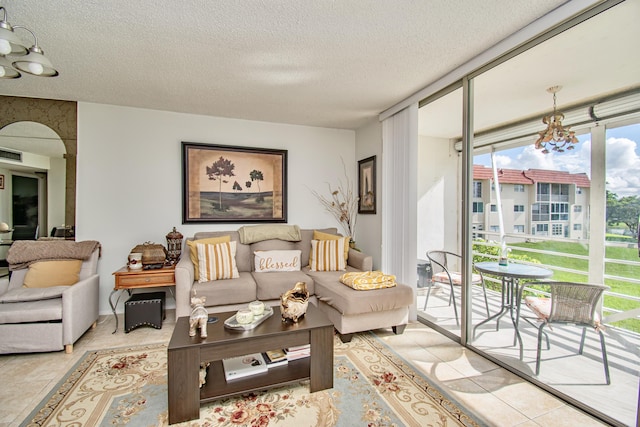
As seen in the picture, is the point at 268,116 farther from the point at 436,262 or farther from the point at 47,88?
the point at 436,262

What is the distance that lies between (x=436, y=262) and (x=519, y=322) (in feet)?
4.15

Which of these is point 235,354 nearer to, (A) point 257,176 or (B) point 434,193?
(A) point 257,176

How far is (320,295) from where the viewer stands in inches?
127

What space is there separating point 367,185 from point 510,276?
88.5 inches

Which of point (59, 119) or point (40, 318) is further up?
point (59, 119)

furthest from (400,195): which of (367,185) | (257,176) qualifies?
(257,176)

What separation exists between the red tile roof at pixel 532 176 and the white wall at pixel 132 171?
2.72 meters

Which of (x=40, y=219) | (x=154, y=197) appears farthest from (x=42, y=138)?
(x=154, y=197)

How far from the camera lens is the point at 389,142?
383cm

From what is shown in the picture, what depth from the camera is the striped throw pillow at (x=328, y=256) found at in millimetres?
3730

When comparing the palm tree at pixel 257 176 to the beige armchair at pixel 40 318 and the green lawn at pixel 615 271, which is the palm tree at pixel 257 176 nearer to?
the beige armchair at pixel 40 318

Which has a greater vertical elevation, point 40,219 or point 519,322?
point 40,219

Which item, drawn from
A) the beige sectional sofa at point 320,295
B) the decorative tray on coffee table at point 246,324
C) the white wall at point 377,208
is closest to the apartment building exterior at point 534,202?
the beige sectional sofa at point 320,295

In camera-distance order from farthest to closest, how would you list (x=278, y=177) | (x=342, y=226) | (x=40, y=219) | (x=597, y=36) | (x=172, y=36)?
(x=342, y=226) < (x=278, y=177) < (x=40, y=219) < (x=172, y=36) < (x=597, y=36)
